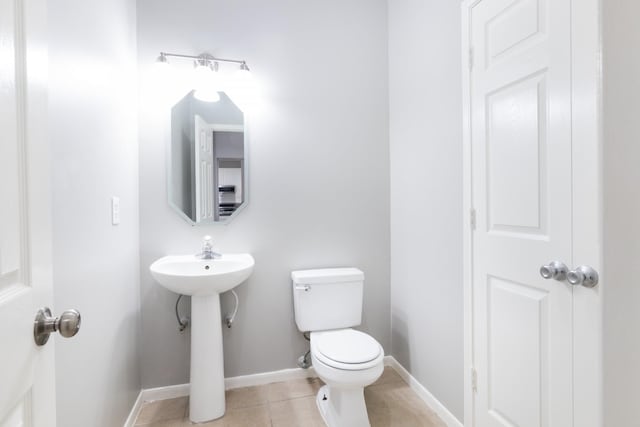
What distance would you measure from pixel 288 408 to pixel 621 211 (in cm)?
178

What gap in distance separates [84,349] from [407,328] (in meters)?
1.73

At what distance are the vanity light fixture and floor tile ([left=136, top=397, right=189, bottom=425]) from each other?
1.84 meters

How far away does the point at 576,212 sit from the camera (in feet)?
3.29

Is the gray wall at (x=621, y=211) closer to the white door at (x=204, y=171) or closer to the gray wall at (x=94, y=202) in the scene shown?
the gray wall at (x=94, y=202)

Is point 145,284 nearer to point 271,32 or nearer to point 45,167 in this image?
point 45,167

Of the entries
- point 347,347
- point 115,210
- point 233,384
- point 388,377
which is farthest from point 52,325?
point 388,377

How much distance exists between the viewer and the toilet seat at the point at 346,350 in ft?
4.94

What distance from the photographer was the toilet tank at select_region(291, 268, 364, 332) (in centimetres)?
194

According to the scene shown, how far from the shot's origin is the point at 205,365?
1.73 metres

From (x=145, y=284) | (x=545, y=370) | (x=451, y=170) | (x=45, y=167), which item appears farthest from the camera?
(x=145, y=284)

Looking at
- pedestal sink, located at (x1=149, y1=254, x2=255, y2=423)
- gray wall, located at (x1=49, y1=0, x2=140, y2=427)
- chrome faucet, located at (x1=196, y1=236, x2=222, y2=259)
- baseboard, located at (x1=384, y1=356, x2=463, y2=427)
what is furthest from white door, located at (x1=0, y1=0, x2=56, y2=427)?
baseboard, located at (x1=384, y1=356, x2=463, y2=427)

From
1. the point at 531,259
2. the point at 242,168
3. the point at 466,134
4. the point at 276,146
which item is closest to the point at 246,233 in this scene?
the point at 242,168

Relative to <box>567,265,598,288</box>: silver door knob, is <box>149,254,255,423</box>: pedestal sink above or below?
below

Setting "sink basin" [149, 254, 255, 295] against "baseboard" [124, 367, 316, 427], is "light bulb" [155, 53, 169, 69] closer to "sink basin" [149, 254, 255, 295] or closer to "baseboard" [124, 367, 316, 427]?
"sink basin" [149, 254, 255, 295]
